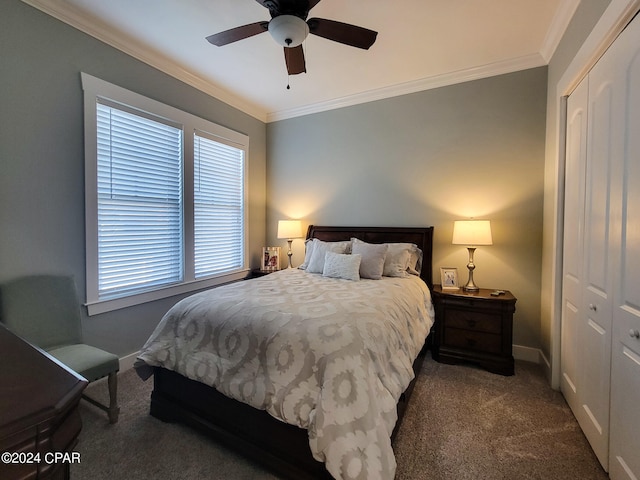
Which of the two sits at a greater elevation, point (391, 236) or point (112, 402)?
point (391, 236)

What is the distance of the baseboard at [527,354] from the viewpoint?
2.80m

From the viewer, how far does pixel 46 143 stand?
2121 millimetres

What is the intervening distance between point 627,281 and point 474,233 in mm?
1387

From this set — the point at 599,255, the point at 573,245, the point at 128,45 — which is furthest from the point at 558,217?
the point at 128,45

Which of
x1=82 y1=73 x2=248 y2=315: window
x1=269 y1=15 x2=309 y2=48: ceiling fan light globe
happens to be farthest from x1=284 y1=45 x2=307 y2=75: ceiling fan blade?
x1=82 y1=73 x2=248 y2=315: window

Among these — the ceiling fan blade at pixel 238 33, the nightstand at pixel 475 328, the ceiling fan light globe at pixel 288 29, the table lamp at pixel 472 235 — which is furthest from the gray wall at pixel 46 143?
the table lamp at pixel 472 235

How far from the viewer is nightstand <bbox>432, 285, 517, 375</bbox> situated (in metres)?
2.56

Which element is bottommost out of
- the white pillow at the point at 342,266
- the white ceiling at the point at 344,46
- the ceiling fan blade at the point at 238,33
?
the white pillow at the point at 342,266

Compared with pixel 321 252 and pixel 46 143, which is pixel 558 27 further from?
pixel 46 143

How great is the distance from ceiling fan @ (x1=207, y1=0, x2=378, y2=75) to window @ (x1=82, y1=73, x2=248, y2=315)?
128cm

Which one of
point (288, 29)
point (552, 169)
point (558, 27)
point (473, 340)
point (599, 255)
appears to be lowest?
point (473, 340)

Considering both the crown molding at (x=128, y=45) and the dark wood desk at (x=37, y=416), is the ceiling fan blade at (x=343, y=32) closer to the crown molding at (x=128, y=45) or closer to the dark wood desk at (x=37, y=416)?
the crown molding at (x=128, y=45)

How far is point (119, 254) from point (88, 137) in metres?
1.02

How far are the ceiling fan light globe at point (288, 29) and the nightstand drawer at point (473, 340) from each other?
2.78 meters
